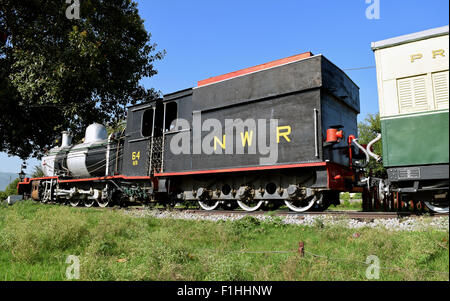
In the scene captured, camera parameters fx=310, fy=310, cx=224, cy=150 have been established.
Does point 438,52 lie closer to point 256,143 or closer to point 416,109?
point 416,109

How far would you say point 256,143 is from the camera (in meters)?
7.46

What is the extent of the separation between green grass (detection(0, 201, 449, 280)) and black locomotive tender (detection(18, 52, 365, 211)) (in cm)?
207

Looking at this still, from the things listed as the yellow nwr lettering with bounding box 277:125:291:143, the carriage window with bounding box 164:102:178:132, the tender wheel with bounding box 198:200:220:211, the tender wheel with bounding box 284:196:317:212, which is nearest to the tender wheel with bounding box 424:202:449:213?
the tender wheel with bounding box 284:196:317:212

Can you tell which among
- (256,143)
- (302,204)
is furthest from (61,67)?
(302,204)

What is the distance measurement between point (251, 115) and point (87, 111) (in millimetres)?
13384

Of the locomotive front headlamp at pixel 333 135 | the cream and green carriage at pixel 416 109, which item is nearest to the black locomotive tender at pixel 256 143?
the locomotive front headlamp at pixel 333 135

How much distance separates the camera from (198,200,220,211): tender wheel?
899 cm

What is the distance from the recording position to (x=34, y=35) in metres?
15.7

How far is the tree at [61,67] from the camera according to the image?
50.0ft

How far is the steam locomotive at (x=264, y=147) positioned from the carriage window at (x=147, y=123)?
0.11 ft

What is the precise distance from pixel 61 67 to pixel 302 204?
42.8ft

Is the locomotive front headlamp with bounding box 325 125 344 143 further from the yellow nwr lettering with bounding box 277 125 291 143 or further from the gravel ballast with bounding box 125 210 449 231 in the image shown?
the gravel ballast with bounding box 125 210 449 231

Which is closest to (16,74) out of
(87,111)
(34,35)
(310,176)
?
(34,35)

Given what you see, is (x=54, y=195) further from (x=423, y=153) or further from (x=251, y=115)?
(x=423, y=153)
